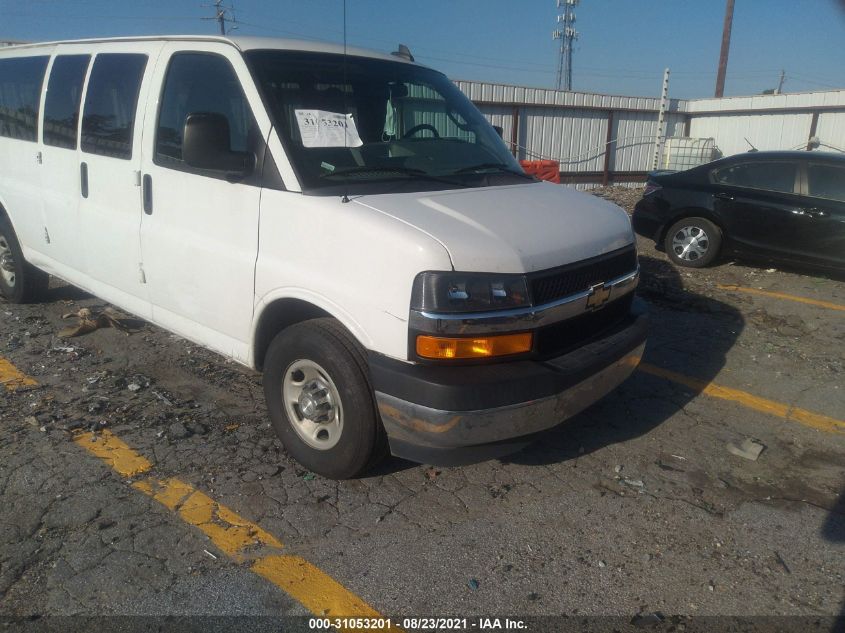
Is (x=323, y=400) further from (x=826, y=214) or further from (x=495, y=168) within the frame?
(x=826, y=214)

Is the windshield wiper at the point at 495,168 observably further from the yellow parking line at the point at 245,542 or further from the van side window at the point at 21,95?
the van side window at the point at 21,95

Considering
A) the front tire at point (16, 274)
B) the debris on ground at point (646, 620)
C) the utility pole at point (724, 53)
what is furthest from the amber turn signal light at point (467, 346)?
the utility pole at point (724, 53)

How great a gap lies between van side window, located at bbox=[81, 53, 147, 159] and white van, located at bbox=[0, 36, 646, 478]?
0.02m

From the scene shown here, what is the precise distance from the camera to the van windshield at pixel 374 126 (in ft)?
10.7

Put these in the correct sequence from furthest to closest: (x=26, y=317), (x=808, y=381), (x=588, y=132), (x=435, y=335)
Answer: (x=588, y=132), (x=26, y=317), (x=808, y=381), (x=435, y=335)

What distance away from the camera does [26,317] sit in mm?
5777

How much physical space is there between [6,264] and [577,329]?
17.8 feet

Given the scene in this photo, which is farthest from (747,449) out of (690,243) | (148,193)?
(690,243)

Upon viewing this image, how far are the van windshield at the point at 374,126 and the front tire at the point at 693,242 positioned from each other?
4816mm

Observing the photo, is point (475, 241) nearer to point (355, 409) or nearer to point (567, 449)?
point (355, 409)

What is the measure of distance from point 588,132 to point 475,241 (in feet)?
57.3

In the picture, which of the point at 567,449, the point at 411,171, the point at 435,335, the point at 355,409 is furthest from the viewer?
the point at 567,449

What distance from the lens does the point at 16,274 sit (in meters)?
5.79

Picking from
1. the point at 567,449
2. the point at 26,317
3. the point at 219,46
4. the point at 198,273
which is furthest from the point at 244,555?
the point at 26,317
